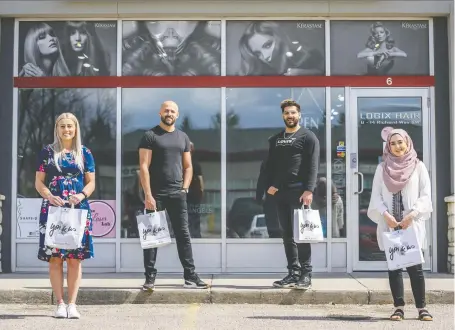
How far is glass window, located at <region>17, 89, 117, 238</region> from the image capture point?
923 centimetres

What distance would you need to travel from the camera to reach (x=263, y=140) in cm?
927

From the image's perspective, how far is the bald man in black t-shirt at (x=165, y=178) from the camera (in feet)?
25.0

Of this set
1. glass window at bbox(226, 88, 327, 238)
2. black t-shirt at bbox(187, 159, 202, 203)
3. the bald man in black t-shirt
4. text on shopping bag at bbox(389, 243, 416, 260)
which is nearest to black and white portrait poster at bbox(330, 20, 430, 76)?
glass window at bbox(226, 88, 327, 238)

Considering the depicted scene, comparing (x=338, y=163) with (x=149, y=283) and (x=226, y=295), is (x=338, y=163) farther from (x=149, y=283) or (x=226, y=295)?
(x=149, y=283)

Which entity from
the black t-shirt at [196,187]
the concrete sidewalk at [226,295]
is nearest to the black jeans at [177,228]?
the concrete sidewalk at [226,295]

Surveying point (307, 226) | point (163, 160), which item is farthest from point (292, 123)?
point (163, 160)

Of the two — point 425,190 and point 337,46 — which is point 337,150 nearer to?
point 337,46

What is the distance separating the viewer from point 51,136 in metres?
9.36

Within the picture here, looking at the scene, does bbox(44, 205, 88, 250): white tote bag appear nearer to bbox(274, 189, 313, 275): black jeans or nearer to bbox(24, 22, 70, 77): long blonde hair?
bbox(274, 189, 313, 275): black jeans

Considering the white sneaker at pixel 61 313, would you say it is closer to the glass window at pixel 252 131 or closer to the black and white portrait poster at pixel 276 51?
the glass window at pixel 252 131

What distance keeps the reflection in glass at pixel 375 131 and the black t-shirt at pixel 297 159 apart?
171 centimetres

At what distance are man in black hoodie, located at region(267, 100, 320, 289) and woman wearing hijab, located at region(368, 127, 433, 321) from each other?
3.72 ft

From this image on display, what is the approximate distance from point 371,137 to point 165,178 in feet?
9.89

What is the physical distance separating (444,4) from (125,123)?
4.30 metres
